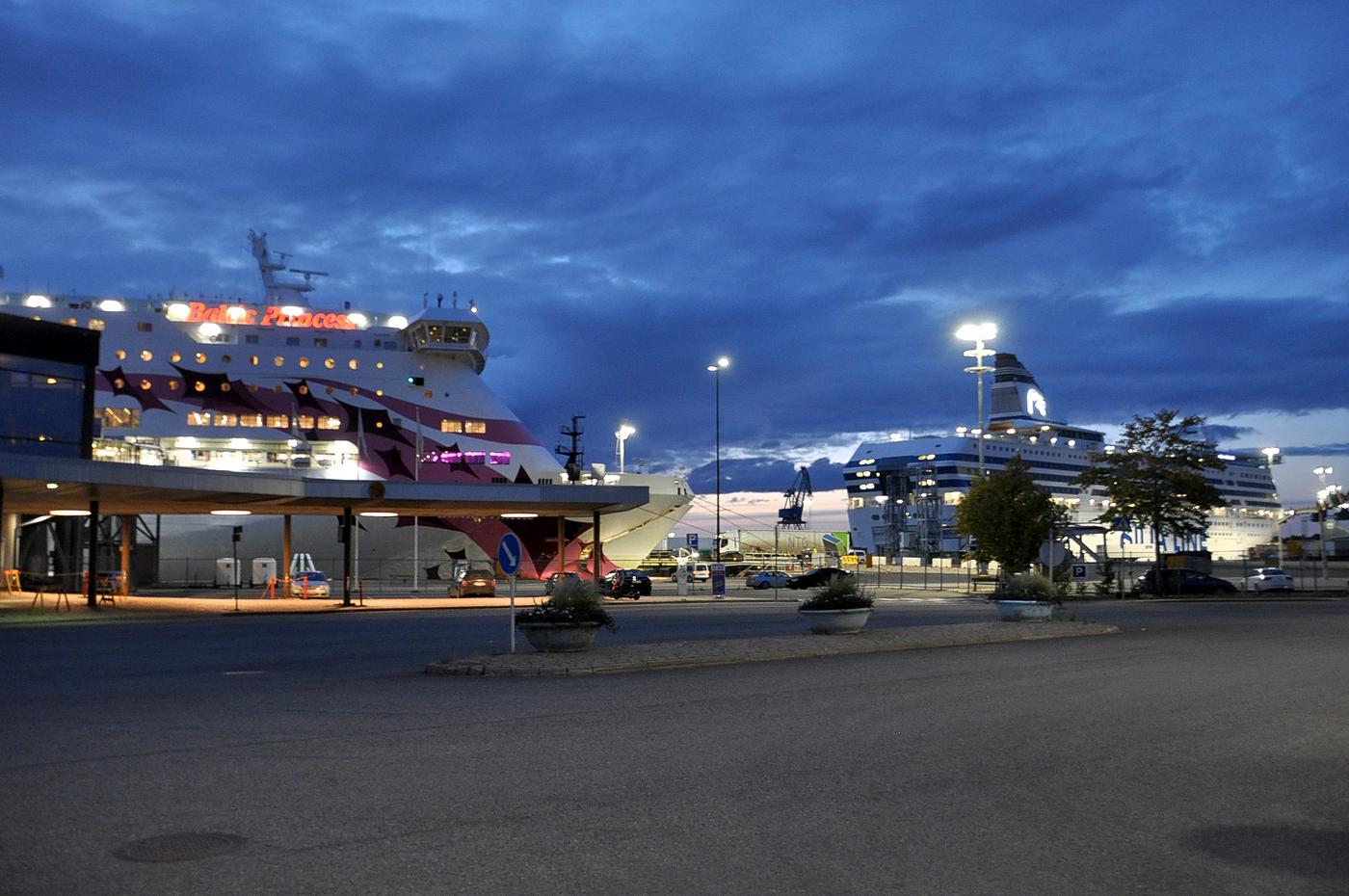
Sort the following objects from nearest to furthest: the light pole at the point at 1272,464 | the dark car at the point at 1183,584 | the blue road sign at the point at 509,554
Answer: the blue road sign at the point at 509,554 < the dark car at the point at 1183,584 < the light pole at the point at 1272,464

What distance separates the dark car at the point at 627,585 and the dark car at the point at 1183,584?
20587 millimetres

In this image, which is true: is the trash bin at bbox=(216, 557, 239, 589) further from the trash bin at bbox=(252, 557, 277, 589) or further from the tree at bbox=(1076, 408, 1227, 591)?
the tree at bbox=(1076, 408, 1227, 591)

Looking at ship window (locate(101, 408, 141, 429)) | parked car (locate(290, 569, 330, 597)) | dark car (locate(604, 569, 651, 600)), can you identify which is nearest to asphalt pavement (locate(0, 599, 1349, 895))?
parked car (locate(290, 569, 330, 597))

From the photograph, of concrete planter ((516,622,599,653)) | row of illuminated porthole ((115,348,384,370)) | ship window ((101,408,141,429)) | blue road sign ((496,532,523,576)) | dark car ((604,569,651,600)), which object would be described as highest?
row of illuminated porthole ((115,348,384,370))

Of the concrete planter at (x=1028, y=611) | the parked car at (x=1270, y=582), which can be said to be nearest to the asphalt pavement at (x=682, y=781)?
the concrete planter at (x=1028, y=611)

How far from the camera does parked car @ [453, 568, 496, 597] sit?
40.7 m

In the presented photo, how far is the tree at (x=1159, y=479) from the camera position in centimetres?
4344

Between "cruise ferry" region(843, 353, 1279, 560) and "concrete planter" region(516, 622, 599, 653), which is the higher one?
"cruise ferry" region(843, 353, 1279, 560)

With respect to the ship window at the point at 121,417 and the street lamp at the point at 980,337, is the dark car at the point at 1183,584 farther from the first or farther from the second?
the ship window at the point at 121,417

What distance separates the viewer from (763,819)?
6.46m

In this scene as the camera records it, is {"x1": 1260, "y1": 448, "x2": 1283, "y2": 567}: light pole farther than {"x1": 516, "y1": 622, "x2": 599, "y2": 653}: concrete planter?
Yes

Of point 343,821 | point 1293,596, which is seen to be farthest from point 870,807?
point 1293,596

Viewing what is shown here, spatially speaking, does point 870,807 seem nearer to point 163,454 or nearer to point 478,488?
point 478,488

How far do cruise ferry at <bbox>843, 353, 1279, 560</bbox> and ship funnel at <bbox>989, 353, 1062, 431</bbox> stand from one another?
0.36 ft
